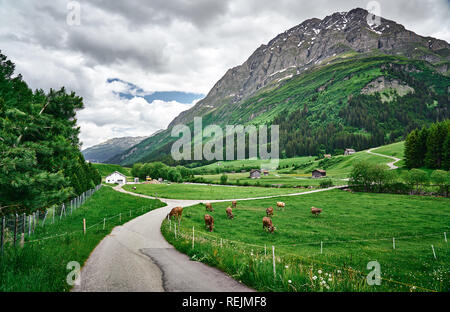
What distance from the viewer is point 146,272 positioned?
37.8ft

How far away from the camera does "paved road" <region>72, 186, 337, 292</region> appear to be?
966cm

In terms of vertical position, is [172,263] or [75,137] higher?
[75,137]

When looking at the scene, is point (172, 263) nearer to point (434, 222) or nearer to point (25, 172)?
point (25, 172)

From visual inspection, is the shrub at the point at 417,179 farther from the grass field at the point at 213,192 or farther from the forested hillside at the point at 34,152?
the forested hillside at the point at 34,152

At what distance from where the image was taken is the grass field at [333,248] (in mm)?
9828

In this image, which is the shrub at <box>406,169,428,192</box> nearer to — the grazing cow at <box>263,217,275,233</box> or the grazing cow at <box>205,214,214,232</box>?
the grazing cow at <box>263,217,275,233</box>

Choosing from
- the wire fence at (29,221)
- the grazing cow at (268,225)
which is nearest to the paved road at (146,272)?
the wire fence at (29,221)

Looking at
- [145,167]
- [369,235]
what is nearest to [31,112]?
[369,235]

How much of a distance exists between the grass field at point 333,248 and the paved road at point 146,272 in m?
0.95

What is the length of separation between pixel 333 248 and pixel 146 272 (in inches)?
697

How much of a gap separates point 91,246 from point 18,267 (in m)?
7.35

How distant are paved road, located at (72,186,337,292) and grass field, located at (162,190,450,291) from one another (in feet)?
3.12

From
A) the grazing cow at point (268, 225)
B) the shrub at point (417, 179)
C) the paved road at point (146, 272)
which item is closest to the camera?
the paved road at point (146, 272)
